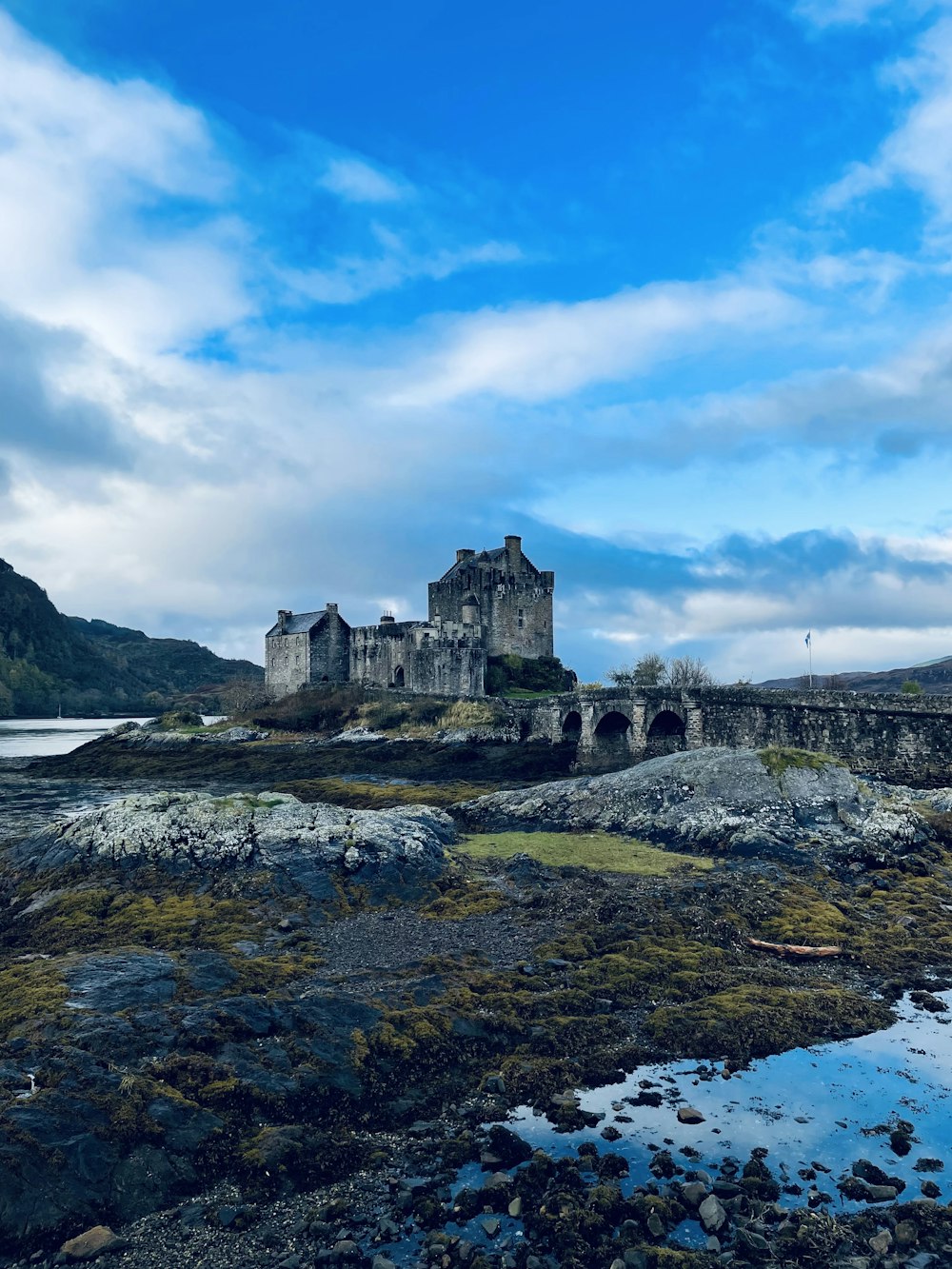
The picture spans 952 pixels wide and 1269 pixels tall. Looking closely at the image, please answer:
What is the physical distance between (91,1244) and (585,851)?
19.2 metres

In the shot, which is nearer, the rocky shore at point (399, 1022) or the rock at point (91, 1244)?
the rock at point (91, 1244)

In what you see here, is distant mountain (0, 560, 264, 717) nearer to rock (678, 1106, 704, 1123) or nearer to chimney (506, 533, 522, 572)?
chimney (506, 533, 522, 572)

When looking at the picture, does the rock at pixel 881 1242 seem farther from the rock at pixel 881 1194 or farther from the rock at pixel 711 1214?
the rock at pixel 711 1214

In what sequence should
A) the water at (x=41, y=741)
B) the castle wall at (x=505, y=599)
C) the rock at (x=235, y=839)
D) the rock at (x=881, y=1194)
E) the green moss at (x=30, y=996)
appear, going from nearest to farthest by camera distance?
the rock at (x=881, y=1194)
the green moss at (x=30, y=996)
the rock at (x=235, y=839)
the castle wall at (x=505, y=599)
the water at (x=41, y=741)

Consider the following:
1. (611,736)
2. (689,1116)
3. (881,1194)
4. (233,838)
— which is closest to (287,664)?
(611,736)

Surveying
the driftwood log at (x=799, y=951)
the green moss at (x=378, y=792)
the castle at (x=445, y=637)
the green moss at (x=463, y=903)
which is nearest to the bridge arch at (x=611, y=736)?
the green moss at (x=378, y=792)

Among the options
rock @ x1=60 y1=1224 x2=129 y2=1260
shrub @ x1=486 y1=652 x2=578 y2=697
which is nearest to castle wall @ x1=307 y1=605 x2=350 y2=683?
shrub @ x1=486 y1=652 x2=578 y2=697

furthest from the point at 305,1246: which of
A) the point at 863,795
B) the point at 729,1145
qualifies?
the point at 863,795

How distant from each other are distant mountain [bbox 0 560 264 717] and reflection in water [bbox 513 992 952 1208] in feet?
469

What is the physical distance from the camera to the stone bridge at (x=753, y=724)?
32.9 meters

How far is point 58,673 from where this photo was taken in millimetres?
175625

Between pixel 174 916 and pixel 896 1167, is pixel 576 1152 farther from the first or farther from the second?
pixel 174 916

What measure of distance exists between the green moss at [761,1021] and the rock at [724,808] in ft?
36.1

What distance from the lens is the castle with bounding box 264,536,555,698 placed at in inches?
2623
